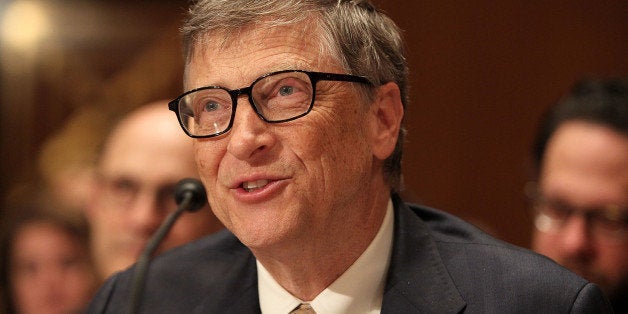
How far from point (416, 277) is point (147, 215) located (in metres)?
1.24

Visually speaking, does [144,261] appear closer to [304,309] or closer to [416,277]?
[304,309]

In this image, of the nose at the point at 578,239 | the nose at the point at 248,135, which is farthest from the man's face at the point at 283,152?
the nose at the point at 578,239

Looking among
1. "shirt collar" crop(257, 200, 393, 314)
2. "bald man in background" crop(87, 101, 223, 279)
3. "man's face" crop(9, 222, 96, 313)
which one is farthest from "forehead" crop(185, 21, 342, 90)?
"man's face" crop(9, 222, 96, 313)

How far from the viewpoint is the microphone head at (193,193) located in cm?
236

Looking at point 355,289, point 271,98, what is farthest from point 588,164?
point 271,98

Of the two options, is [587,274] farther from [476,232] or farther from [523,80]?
[523,80]

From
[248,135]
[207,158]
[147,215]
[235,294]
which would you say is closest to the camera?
[248,135]

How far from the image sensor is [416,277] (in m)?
2.28

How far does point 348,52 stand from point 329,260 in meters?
0.48

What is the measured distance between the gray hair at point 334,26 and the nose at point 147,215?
41.4 inches

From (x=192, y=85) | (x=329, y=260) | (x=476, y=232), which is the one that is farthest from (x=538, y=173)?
(x=192, y=85)

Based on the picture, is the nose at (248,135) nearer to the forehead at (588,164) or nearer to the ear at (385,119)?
the ear at (385,119)

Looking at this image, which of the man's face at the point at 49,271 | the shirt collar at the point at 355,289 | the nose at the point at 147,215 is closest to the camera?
the shirt collar at the point at 355,289

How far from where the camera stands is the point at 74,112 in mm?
5277
